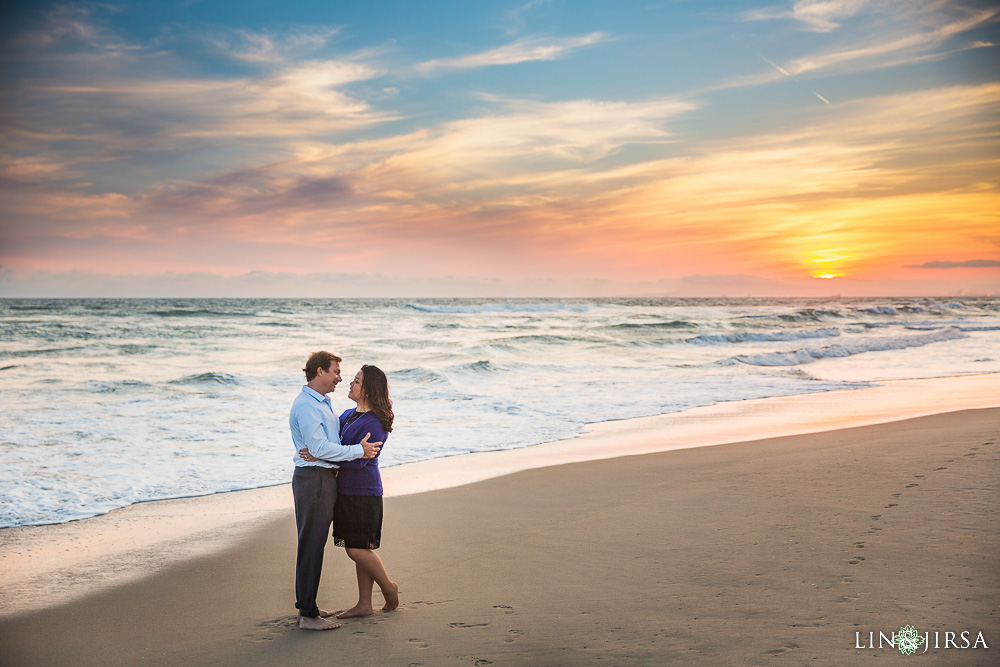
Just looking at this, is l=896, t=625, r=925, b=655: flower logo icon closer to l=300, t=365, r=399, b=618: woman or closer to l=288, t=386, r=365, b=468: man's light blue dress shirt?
l=300, t=365, r=399, b=618: woman

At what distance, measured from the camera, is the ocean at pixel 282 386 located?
28.2 ft

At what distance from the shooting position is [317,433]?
13.3ft

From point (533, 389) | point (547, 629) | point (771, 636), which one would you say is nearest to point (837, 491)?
point (771, 636)

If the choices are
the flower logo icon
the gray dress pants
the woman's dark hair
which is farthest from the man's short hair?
the flower logo icon

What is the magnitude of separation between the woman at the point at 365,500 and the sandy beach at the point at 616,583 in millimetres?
209

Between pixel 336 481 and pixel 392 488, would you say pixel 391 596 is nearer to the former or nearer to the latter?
pixel 336 481

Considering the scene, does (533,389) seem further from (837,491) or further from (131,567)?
(131,567)

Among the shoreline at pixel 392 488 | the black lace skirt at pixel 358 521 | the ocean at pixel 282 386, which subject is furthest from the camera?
the ocean at pixel 282 386

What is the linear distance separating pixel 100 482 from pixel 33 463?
161 cm

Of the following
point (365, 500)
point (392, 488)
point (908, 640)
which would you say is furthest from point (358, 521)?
point (392, 488)

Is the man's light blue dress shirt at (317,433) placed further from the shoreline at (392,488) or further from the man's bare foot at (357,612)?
the shoreline at (392,488)

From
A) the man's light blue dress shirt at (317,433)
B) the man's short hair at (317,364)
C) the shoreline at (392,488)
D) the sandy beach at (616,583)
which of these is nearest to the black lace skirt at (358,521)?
the man's light blue dress shirt at (317,433)

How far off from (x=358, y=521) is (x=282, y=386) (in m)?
13.9

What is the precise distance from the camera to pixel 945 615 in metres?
3.69
